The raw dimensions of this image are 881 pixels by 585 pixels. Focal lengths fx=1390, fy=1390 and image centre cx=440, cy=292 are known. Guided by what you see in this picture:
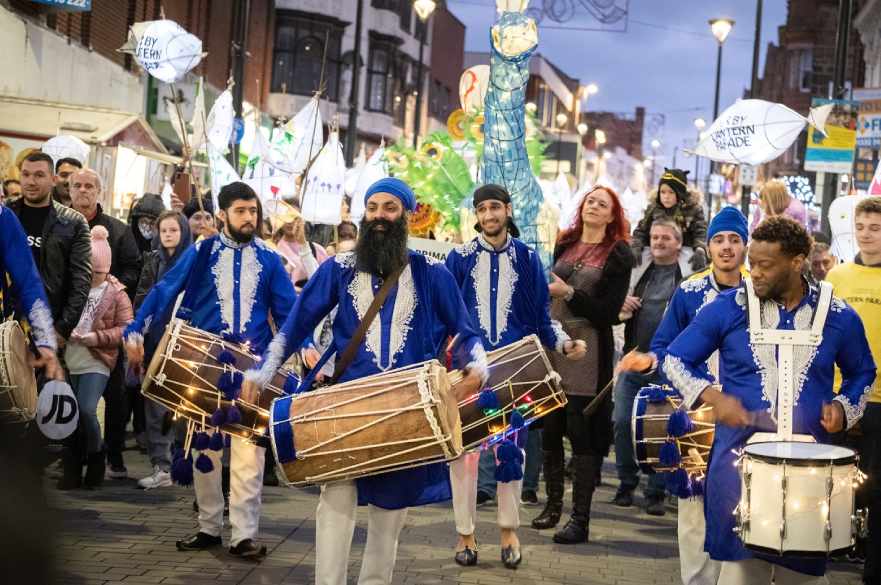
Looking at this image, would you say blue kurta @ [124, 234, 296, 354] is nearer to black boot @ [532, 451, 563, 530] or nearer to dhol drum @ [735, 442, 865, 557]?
black boot @ [532, 451, 563, 530]

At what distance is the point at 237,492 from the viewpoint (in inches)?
311

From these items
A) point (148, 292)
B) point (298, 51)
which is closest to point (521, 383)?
point (148, 292)

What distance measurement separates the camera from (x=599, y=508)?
10.5 meters

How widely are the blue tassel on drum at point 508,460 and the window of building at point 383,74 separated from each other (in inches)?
1956

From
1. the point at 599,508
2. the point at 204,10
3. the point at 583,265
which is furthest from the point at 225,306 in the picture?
the point at 204,10

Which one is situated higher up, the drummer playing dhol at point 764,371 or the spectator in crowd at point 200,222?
the spectator in crowd at point 200,222

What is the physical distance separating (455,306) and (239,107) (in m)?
19.5

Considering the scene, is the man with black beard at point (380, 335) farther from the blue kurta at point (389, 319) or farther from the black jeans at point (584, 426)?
the black jeans at point (584, 426)

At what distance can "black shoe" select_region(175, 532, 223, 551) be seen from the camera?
26.1 feet

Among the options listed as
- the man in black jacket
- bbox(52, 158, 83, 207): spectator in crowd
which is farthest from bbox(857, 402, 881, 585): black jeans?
bbox(52, 158, 83, 207): spectator in crowd

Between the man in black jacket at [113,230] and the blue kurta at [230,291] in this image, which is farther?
the man in black jacket at [113,230]

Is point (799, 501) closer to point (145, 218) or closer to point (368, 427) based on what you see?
point (368, 427)

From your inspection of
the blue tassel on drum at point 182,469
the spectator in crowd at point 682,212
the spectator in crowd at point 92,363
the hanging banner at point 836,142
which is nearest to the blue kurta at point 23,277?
the blue tassel on drum at point 182,469

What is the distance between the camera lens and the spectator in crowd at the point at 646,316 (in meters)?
9.59
